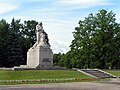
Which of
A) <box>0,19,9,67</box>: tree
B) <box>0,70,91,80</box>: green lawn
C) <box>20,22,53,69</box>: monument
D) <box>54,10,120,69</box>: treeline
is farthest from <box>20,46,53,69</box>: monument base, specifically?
<box>0,19,9,67</box>: tree

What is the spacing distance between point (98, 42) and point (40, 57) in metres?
22.3

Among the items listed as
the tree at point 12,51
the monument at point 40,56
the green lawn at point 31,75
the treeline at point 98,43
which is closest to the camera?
the green lawn at point 31,75

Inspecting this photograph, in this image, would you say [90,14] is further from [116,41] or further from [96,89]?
[96,89]

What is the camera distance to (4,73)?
122 ft

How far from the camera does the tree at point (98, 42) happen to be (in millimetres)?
65125

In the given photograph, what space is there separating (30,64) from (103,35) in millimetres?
23209

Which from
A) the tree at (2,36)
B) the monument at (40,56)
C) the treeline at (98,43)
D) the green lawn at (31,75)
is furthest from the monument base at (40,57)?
the tree at (2,36)

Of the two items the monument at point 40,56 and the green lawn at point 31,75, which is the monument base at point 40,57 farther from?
the green lawn at point 31,75

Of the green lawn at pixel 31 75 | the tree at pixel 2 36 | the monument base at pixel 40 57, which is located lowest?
the green lawn at pixel 31 75

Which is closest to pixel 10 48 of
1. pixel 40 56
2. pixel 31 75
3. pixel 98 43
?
pixel 98 43

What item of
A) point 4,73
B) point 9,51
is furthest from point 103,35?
point 4,73

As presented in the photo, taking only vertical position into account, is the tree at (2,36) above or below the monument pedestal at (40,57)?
above

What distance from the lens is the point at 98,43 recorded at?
65.3m

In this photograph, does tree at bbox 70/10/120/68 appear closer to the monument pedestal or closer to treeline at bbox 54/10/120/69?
treeline at bbox 54/10/120/69
